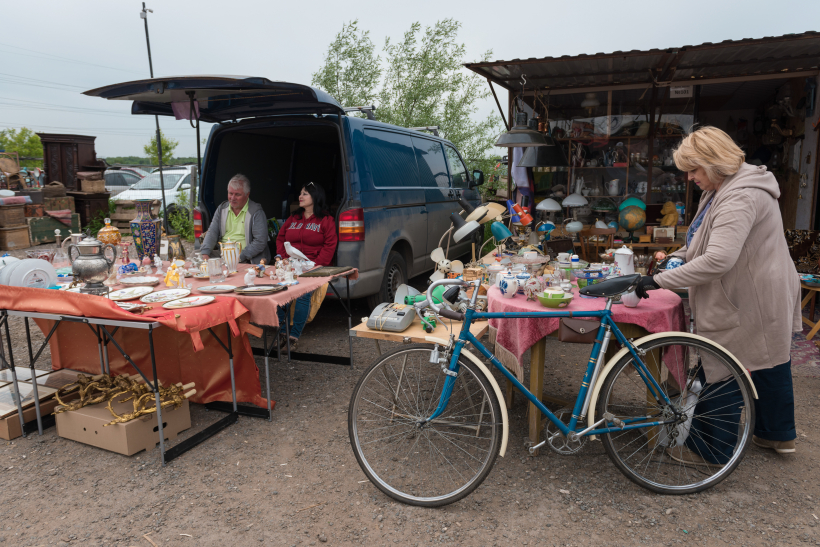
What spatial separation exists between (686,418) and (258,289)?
2.51 metres

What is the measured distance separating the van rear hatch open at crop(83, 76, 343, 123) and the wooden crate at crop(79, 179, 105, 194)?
10174 millimetres

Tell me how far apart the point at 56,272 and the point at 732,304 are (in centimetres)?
422

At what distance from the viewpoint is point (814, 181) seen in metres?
6.66

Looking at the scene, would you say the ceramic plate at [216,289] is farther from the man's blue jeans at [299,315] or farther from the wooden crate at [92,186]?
the wooden crate at [92,186]

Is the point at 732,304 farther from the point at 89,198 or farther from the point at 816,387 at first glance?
the point at 89,198

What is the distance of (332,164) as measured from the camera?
24.5 ft

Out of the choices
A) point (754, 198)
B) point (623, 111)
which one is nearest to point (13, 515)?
point (754, 198)

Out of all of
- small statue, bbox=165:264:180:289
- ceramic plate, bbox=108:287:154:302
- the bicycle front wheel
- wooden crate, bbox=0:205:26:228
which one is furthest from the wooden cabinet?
the bicycle front wheel

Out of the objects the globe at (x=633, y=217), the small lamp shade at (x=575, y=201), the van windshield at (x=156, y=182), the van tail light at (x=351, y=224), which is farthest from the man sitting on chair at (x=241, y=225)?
the van windshield at (x=156, y=182)

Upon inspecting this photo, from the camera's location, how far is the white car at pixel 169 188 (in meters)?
13.2

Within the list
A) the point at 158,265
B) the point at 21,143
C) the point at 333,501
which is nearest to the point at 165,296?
the point at 158,265

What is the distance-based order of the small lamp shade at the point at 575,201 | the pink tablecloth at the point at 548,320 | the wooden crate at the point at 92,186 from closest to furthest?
the pink tablecloth at the point at 548,320 < the small lamp shade at the point at 575,201 < the wooden crate at the point at 92,186

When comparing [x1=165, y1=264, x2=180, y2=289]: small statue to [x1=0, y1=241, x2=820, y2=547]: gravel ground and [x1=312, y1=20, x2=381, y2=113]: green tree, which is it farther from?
[x1=312, y1=20, x2=381, y2=113]: green tree

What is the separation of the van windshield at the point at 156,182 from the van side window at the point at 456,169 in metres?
8.40
